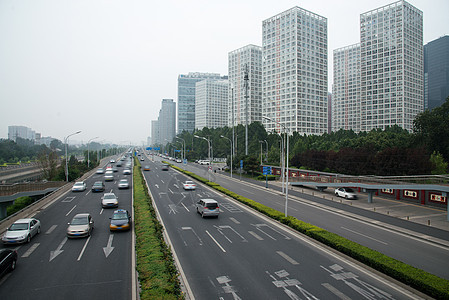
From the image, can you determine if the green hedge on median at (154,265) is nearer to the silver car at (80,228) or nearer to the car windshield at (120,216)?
the car windshield at (120,216)

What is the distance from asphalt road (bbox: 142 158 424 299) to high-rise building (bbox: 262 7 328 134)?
91.9 meters

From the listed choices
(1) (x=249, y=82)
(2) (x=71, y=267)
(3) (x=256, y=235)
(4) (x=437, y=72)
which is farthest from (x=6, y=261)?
(4) (x=437, y=72)

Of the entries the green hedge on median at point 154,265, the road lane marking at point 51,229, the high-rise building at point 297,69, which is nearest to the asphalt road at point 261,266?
the green hedge on median at point 154,265

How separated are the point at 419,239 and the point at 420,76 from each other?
129m

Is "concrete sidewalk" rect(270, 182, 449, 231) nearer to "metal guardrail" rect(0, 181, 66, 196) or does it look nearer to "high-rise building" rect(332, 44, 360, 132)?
"metal guardrail" rect(0, 181, 66, 196)

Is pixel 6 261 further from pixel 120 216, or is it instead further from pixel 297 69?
pixel 297 69

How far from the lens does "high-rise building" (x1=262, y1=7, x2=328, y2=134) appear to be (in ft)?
365

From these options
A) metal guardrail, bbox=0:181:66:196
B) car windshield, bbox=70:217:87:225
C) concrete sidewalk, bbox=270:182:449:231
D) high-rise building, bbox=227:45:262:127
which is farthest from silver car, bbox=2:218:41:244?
high-rise building, bbox=227:45:262:127

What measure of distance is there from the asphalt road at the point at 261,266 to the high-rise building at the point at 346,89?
150m

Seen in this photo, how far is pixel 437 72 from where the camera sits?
186m

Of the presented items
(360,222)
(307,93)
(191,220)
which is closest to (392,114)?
(307,93)

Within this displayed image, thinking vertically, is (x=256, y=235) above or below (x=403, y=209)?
above

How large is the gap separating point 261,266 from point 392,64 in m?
132

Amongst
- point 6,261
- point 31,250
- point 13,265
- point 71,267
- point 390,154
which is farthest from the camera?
point 390,154
